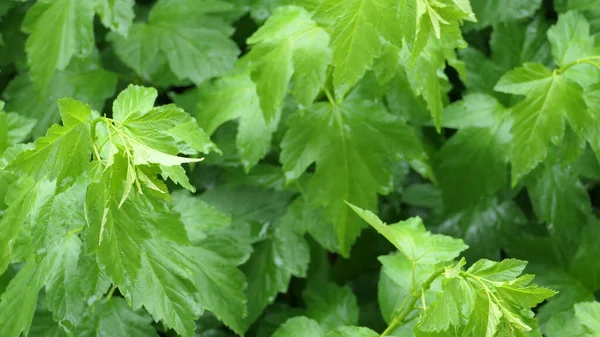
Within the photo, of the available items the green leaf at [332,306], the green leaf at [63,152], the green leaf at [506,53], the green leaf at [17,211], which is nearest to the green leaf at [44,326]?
the green leaf at [17,211]

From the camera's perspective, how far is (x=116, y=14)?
1083 millimetres

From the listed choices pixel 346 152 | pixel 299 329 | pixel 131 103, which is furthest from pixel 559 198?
pixel 131 103

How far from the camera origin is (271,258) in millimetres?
1146

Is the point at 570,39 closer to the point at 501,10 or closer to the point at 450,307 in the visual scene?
the point at 501,10

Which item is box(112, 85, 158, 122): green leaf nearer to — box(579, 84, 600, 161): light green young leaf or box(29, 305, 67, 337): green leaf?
box(29, 305, 67, 337): green leaf

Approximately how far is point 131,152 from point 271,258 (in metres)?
0.47

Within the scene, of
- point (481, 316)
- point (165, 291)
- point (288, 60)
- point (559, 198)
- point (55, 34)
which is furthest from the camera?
point (559, 198)

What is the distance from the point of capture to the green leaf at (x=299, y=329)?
98 cm

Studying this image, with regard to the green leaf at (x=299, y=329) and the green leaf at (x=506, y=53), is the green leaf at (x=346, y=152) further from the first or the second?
the green leaf at (x=506, y=53)

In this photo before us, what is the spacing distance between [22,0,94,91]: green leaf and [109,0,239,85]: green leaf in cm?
13

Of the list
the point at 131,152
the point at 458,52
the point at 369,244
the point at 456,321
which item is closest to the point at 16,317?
the point at 131,152

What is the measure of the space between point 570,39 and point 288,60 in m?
0.49

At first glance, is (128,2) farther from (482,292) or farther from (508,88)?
(482,292)

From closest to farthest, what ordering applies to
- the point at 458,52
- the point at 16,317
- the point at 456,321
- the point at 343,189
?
the point at 456,321, the point at 16,317, the point at 343,189, the point at 458,52
